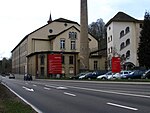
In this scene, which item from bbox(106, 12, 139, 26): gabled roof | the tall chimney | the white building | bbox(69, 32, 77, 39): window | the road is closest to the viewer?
the road

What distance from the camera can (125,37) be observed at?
91812 mm

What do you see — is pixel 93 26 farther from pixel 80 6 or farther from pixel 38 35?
pixel 80 6

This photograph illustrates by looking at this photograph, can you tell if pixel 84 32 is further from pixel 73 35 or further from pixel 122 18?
pixel 73 35

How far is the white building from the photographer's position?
89312 millimetres

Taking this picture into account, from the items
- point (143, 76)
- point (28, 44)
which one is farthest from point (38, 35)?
point (143, 76)

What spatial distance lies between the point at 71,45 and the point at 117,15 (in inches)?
679

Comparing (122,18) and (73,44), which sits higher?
(122,18)

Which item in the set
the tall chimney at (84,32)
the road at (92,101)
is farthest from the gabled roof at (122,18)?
the road at (92,101)

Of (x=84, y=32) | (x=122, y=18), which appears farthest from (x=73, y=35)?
(x=84, y=32)

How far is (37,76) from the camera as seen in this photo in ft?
305

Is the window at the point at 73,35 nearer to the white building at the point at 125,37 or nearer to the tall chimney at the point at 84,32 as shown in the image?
the white building at the point at 125,37

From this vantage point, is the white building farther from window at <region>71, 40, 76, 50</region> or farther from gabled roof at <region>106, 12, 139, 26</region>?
window at <region>71, 40, 76, 50</region>

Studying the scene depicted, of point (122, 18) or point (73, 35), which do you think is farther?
point (73, 35)

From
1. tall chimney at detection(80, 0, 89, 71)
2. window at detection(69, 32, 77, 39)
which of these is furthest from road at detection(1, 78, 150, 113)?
window at detection(69, 32, 77, 39)
